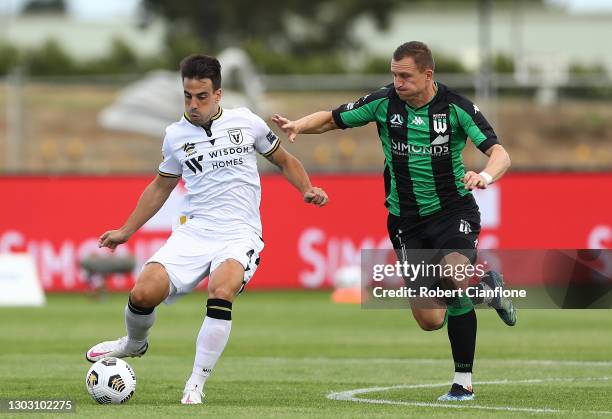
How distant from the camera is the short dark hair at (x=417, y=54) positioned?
9680 mm

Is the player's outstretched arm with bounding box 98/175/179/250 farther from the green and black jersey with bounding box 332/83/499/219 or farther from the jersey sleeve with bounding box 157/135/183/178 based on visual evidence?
the green and black jersey with bounding box 332/83/499/219

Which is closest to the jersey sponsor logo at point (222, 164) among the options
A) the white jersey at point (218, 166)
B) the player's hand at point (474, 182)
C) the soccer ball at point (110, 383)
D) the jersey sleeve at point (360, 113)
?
the white jersey at point (218, 166)

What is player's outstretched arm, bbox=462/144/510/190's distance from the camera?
29.1 feet

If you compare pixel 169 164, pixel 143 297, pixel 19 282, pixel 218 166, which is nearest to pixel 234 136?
pixel 218 166

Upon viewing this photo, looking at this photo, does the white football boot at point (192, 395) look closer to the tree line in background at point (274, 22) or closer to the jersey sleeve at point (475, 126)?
the jersey sleeve at point (475, 126)

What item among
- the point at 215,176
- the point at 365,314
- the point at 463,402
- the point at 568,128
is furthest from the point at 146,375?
the point at 568,128

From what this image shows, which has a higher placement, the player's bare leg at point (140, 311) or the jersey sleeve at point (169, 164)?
the jersey sleeve at point (169, 164)

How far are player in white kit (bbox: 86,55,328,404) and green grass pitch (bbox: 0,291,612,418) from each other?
2.00 ft

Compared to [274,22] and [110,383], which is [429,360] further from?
[274,22]

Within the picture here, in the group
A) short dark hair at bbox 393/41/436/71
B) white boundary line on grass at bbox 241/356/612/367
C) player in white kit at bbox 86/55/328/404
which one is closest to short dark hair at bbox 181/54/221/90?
player in white kit at bbox 86/55/328/404

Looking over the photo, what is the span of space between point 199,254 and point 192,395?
105 centimetres

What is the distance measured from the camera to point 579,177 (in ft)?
78.5

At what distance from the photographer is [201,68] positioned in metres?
9.48

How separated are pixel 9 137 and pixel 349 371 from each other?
21185 mm
